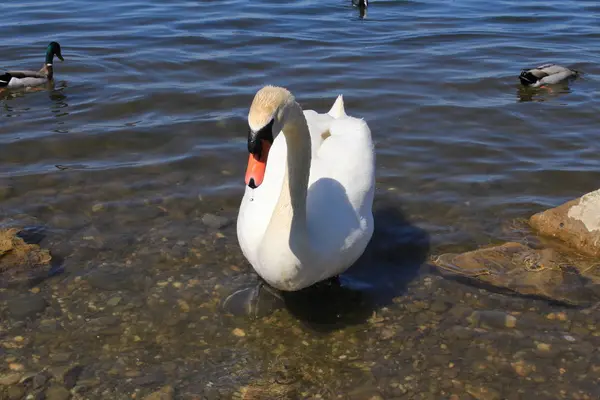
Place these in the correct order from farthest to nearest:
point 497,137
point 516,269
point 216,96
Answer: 1. point 216,96
2. point 497,137
3. point 516,269

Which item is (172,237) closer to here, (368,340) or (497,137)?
(368,340)

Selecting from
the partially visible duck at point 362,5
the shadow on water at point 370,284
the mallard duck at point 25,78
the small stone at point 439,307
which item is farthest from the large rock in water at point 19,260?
the partially visible duck at point 362,5

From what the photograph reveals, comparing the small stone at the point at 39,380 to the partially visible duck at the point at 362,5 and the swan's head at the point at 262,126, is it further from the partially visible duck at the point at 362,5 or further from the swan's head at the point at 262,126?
the partially visible duck at the point at 362,5

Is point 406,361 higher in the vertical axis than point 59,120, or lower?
lower

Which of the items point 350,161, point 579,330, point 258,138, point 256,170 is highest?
point 258,138

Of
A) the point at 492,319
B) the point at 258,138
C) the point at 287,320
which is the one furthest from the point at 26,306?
the point at 492,319

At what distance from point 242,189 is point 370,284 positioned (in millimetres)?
2169

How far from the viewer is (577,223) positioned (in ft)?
21.5

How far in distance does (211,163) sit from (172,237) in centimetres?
175

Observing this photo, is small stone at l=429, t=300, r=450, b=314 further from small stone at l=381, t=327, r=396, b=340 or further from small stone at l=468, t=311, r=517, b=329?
small stone at l=381, t=327, r=396, b=340

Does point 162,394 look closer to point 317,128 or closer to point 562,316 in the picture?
point 317,128

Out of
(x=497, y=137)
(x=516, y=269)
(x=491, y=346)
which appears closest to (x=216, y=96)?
(x=497, y=137)

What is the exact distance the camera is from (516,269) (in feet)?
20.2

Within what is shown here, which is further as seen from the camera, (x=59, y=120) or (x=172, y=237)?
(x=59, y=120)
